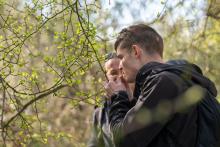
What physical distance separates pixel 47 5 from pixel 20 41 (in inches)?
13.1

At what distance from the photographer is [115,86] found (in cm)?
325

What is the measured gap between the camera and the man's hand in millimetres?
3223

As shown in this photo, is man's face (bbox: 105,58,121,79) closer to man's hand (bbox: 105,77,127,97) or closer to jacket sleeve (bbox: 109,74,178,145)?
man's hand (bbox: 105,77,127,97)

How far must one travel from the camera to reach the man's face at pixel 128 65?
3.13 m

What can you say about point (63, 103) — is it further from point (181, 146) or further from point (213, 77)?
point (181, 146)

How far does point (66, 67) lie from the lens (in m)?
3.65

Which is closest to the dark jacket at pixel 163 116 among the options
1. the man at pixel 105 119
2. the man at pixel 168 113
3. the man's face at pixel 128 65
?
the man at pixel 168 113

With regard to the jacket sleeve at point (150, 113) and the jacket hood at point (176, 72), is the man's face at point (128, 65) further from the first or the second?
the jacket sleeve at point (150, 113)

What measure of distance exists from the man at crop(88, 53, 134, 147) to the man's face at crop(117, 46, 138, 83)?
0.44 ft

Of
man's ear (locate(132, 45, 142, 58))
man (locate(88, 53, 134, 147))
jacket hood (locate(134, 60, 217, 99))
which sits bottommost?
man (locate(88, 53, 134, 147))

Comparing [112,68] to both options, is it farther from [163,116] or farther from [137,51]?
[163,116]

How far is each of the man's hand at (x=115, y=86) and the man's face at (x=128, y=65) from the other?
75mm

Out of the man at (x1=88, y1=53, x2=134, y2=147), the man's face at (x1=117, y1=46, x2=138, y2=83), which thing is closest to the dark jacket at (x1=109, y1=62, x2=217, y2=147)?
the man's face at (x1=117, y1=46, x2=138, y2=83)

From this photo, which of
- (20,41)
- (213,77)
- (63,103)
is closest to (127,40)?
(20,41)
